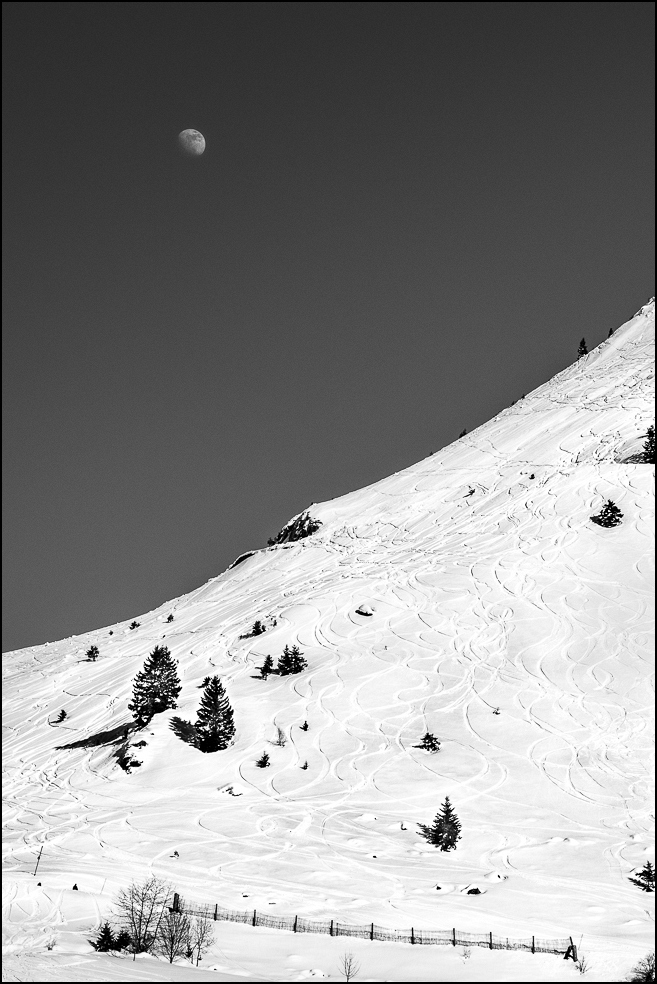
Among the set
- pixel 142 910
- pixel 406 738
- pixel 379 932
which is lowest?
pixel 379 932

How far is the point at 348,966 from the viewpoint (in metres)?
25.8

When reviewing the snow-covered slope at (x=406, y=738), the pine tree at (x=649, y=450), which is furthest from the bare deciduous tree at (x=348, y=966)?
the pine tree at (x=649, y=450)

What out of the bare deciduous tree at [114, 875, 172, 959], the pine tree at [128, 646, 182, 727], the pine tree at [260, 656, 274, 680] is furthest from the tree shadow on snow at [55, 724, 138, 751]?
the bare deciduous tree at [114, 875, 172, 959]

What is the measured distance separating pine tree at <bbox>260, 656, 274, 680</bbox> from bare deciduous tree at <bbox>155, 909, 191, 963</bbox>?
91.9ft

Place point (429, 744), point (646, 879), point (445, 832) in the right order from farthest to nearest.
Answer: point (429, 744)
point (445, 832)
point (646, 879)

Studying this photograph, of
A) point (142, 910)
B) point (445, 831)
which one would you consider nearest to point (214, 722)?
point (445, 831)

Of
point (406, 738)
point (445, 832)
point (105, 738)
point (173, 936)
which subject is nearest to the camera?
point (173, 936)

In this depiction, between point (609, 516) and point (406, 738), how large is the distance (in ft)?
92.7

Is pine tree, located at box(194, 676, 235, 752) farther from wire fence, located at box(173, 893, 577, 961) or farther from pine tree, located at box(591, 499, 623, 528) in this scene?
pine tree, located at box(591, 499, 623, 528)

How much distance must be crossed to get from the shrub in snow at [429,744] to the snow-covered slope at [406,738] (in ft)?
2.17

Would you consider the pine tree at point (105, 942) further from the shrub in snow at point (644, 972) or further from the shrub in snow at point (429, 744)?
the shrub in snow at point (429, 744)

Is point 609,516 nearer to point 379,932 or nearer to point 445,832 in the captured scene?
point 445,832

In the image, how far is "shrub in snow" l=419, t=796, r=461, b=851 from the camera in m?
38.6

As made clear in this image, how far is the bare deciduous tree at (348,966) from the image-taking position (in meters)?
25.4
